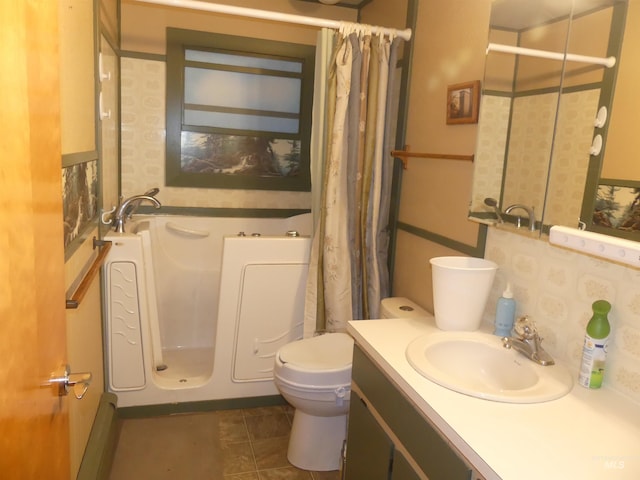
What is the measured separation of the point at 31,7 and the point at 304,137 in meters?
2.68

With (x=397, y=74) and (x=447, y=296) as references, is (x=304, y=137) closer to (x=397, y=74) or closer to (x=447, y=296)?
(x=397, y=74)

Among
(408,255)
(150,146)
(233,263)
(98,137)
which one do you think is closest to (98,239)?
(98,137)

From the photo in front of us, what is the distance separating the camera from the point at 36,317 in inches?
31.8

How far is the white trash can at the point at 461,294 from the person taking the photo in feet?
5.46

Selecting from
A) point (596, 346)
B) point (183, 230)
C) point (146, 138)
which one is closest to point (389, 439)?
point (596, 346)

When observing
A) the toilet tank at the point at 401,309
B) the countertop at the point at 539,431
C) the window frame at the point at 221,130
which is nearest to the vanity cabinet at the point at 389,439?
the countertop at the point at 539,431

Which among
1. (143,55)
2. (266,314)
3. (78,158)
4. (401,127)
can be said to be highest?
(143,55)

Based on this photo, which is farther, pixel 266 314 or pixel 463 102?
pixel 266 314

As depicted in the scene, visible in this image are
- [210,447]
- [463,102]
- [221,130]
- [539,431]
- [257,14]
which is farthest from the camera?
[221,130]

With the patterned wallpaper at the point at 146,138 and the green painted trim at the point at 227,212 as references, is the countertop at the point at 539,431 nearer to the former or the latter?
the green painted trim at the point at 227,212

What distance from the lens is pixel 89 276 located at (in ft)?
5.91

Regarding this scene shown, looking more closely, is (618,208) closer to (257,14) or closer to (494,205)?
(494,205)

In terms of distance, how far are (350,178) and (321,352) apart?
2.76 feet

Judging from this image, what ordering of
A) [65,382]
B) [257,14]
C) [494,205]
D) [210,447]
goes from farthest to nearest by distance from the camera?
[210,447] < [257,14] < [494,205] < [65,382]
